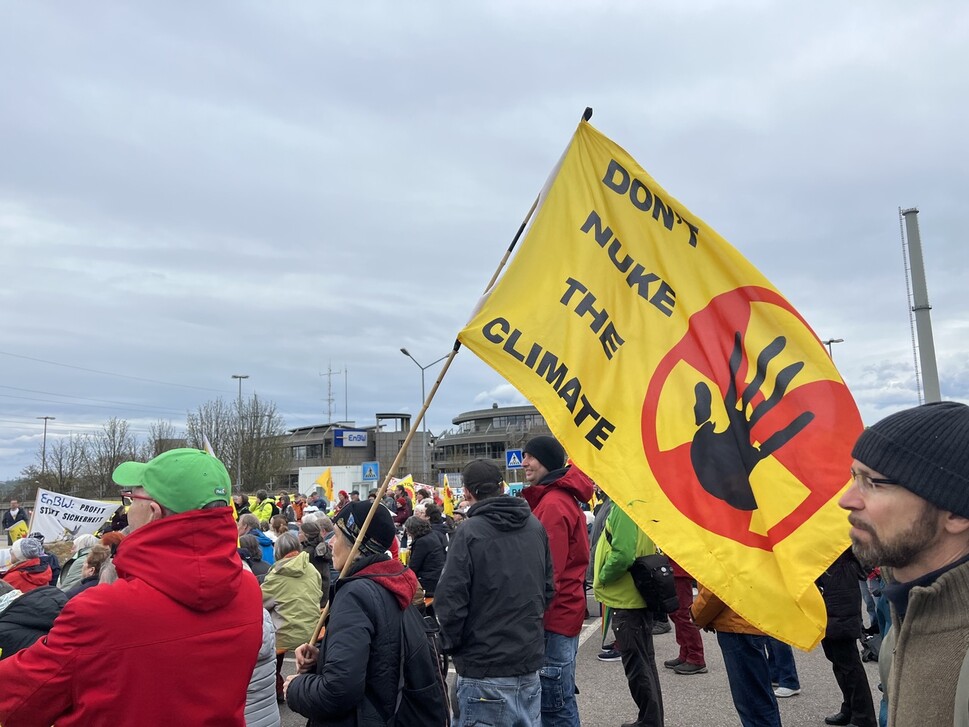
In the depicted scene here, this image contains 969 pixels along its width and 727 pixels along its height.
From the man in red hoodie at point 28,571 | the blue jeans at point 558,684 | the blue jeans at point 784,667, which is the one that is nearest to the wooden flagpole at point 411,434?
the blue jeans at point 558,684

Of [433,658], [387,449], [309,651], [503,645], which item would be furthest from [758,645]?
[387,449]

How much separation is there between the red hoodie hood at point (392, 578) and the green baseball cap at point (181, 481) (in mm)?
976

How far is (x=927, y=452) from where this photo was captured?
1.92 metres

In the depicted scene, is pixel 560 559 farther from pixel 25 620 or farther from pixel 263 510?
pixel 263 510

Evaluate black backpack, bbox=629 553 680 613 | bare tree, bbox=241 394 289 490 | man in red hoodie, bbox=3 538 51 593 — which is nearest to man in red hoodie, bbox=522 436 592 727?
black backpack, bbox=629 553 680 613

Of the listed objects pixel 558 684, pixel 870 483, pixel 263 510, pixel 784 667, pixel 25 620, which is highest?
pixel 870 483

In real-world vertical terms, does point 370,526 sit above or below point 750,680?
above

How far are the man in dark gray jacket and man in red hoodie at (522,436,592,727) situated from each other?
3.06 feet

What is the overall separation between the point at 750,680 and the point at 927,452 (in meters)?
3.65

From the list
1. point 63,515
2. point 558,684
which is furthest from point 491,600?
point 63,515

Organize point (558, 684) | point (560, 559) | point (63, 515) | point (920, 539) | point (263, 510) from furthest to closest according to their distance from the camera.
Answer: point (263, 510)
point (63, 515)
point (560, 559)
point (558, 684)
point (920, 539)

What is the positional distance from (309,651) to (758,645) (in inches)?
125

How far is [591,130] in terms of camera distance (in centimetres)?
401

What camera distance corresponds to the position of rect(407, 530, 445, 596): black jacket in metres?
8.17
